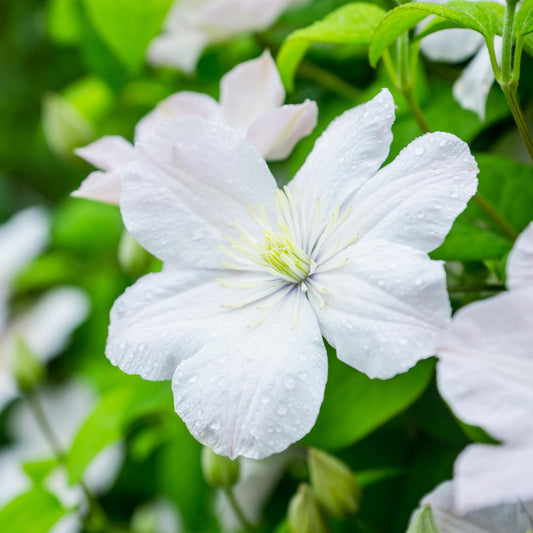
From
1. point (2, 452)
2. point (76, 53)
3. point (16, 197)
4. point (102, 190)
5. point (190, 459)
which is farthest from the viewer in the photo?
point (16, 197)

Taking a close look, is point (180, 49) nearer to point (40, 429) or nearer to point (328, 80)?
point (328, 80)

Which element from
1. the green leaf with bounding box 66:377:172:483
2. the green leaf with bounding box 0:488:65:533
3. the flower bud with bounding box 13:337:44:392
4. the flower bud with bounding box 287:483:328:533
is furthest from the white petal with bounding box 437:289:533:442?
the flower bud with bounding box 13:337:44:392

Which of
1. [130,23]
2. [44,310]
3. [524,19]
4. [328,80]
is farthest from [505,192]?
[44,310]

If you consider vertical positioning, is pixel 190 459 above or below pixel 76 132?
below

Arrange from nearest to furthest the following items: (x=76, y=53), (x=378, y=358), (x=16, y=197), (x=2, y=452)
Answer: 1. (x=378, y=358)
2. (x=2, y=452)
3. (x=76, y=53)
4. (x=16, y=197)

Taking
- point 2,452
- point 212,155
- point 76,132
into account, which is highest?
point 212,155

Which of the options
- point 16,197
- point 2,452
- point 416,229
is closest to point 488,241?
point 416,229

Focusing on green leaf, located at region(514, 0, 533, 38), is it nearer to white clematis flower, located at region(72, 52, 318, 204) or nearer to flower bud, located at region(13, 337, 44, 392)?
white clematis flower, located at region(72, 52, 318, 204)

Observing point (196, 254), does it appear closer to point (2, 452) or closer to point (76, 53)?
point (2, 452)
